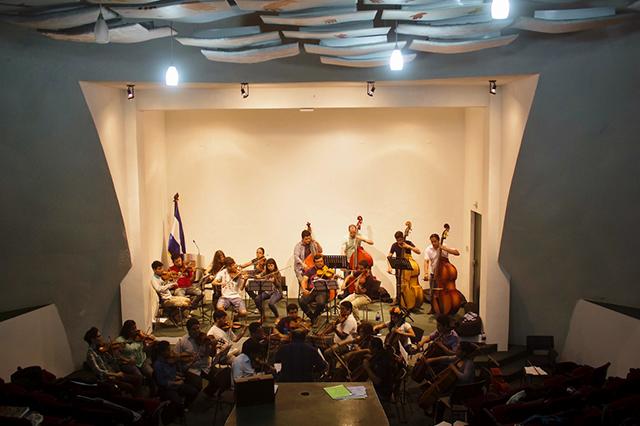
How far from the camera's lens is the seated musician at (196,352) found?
8.21m

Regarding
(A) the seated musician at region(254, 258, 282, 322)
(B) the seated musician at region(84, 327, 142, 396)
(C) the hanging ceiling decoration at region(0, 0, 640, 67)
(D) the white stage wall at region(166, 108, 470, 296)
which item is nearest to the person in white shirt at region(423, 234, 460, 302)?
(D) the white stage wall at region(166, 108, 470, 296)

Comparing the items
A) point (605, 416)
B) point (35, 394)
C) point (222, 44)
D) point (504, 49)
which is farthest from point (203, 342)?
point (504, 49)

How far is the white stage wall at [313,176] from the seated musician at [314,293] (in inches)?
61.5

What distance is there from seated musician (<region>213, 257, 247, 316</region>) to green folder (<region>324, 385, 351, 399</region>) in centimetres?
389

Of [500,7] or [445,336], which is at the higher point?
[500,7]

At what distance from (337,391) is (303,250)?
492cm

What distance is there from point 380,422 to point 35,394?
10.1 feet

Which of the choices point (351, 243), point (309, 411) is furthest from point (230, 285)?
point (309, 411)

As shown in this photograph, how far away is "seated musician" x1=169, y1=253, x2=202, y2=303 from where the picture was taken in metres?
11.1

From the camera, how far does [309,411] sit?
21.1 ft

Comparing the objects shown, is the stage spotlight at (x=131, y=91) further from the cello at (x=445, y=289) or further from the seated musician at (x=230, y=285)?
the cello at (x=445, y=289)

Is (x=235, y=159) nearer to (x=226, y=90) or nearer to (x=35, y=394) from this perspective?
(x=226, y=90)

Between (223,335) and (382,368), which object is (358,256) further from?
(382,368)

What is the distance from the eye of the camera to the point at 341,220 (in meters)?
→ 12.7
